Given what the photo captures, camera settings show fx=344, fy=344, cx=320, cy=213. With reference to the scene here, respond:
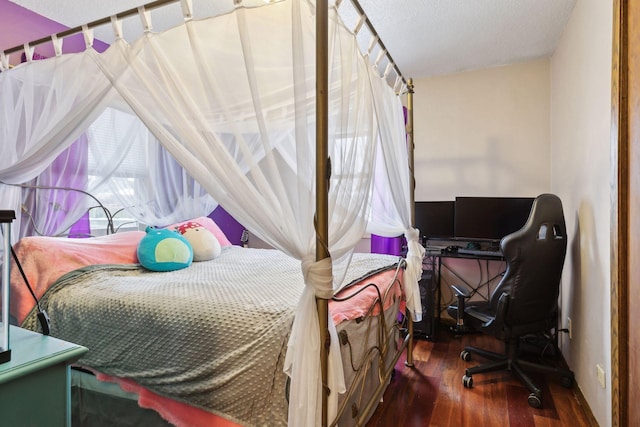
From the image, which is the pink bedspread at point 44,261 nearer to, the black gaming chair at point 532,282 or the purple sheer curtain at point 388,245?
the purple sheer curtain at point 388,245

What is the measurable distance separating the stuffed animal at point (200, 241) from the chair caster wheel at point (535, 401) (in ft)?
8.26

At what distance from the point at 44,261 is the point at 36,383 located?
57.4 inches

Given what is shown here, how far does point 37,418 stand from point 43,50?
273cm

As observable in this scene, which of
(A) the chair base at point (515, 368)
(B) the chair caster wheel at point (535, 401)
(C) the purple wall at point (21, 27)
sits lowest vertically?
(B) the chair caster wheel at point (535, 401)

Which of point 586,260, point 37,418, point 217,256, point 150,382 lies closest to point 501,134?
point 586,260

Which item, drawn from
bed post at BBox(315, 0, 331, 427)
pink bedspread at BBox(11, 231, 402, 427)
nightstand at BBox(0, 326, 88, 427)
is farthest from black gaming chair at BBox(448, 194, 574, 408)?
nightstand at BBox(0, 326, 88, 427)

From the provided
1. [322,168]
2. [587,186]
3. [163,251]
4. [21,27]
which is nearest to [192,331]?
[322,168]

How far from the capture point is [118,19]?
1607 mm

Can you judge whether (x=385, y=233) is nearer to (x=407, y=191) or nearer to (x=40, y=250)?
(x=407, y=191)

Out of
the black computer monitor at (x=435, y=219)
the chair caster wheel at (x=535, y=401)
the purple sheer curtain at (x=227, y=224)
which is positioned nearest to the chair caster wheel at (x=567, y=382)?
the chair caster wheel at (x=535, y=401)

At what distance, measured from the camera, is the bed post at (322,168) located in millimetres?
1221

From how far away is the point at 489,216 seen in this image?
3.29m

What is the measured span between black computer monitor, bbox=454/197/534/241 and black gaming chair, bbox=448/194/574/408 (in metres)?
0.92

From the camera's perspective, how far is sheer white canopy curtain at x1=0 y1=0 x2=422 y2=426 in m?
1.27
